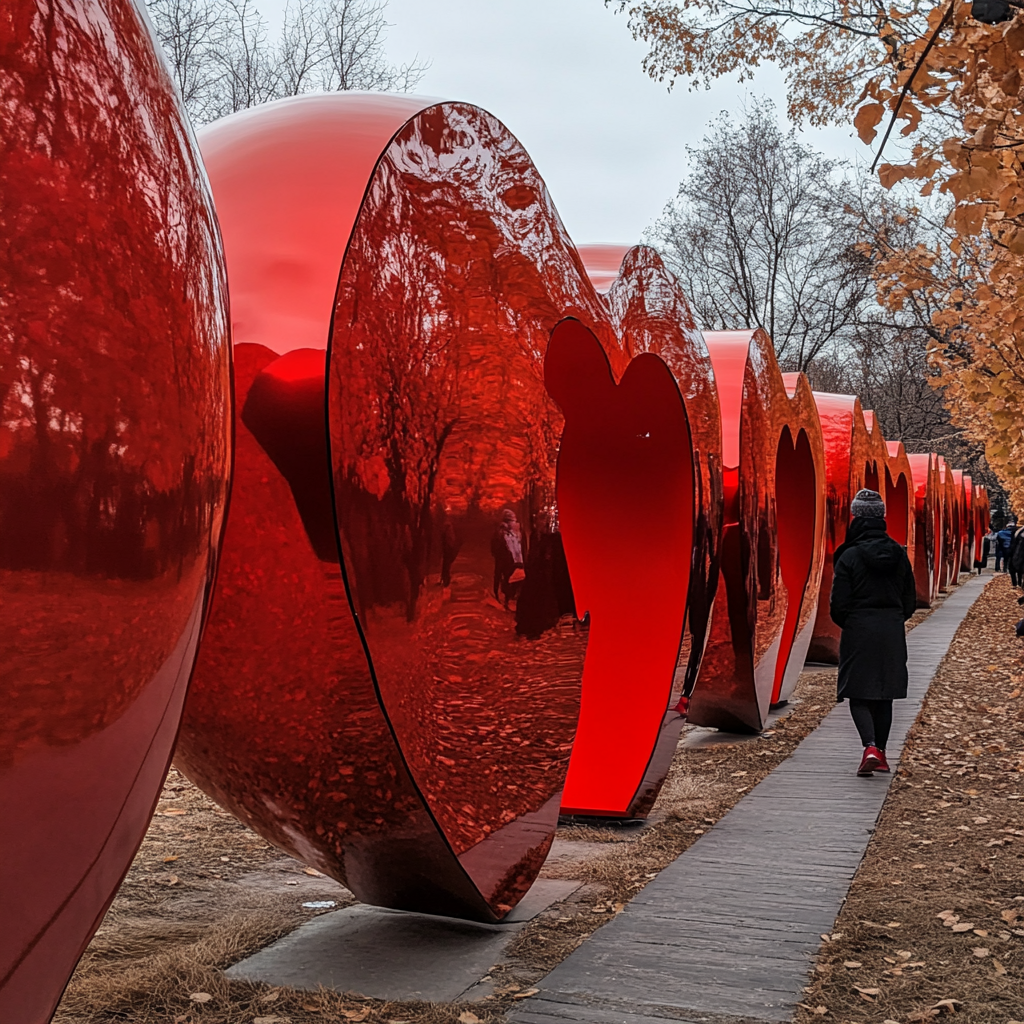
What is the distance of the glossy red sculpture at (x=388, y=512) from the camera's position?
3.65 meters

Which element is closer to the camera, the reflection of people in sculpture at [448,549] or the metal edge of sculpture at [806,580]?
the reflection of people in sculpture at [448,549]

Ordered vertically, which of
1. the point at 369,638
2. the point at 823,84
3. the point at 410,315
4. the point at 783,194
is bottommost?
the point at 369,638

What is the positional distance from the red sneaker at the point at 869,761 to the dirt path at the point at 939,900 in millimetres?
204

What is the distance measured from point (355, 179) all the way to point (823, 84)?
801 centimetres

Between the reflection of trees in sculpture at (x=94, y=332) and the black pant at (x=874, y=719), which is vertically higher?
the reflection of trees in sculpture at (x=94, y=332)

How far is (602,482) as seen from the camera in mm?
7461

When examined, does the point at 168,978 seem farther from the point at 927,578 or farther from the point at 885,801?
the point at 927,578

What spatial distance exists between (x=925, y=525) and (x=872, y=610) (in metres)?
19.2

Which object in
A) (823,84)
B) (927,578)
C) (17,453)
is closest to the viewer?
(17,453)

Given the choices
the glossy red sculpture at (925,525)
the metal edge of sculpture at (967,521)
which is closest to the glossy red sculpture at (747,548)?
the glossy red sculpture at (925,525)

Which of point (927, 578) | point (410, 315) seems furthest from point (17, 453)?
point (927, 578)

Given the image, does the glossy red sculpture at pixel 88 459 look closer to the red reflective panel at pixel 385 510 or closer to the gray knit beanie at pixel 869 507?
the red reflective panel at pixel 385 510

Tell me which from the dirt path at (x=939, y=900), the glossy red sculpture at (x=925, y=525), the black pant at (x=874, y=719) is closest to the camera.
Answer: the dirt path at (x=939, y=900)

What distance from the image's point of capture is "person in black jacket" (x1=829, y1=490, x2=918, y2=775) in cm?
798
